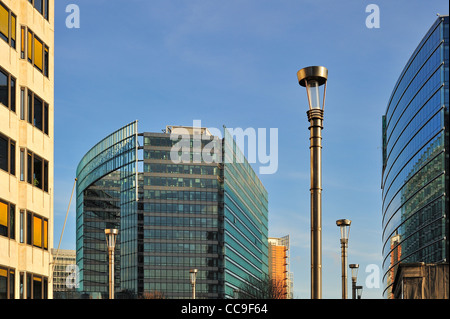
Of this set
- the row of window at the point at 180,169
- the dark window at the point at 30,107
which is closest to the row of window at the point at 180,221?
the row of window at the point at 180,169

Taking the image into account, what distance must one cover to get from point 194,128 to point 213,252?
3159cm

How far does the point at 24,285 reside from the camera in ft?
120

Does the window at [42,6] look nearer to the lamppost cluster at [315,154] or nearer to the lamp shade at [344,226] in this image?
the lamp shade at [344,226]

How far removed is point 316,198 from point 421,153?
9773cm

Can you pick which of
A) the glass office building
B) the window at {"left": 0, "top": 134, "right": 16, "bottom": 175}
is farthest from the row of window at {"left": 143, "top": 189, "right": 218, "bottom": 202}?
the window at {"left": 0, "top": 134, "right": 16, "bottom": 175}

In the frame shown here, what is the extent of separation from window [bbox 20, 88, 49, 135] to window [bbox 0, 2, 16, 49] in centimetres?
285

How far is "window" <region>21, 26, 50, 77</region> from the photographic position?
38856 mm

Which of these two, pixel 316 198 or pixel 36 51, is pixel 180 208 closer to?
pixel 36 51

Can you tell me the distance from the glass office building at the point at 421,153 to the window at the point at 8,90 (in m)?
61.1

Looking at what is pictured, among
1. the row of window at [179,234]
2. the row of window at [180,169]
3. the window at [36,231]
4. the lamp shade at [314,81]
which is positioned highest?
the row of window at [180,169]

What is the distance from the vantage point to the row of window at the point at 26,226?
34781 millimetres
